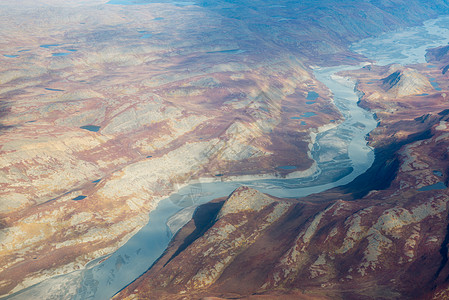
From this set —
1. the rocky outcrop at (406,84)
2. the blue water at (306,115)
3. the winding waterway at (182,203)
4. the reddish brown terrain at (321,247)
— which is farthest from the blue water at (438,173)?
the rocky outcrop at (406,84)

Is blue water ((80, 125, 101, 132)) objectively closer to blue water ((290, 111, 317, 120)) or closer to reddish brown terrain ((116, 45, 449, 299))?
reddish brown terrain ((116, 45, 449, 299))

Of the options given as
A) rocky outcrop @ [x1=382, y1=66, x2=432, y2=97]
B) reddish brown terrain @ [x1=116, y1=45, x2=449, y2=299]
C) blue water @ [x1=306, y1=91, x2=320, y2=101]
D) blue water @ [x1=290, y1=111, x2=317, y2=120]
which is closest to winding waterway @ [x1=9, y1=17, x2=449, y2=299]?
reddish brown terrain @ [x1=116, y1=45, x2=449, y2=299]

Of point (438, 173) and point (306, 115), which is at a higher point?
point (438, 173)

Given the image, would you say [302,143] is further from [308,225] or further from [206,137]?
[308,225]

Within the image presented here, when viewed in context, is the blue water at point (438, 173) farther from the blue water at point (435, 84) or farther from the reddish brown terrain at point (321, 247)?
the blue water at point (435, 84)

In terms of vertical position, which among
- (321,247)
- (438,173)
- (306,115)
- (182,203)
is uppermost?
(438,173)

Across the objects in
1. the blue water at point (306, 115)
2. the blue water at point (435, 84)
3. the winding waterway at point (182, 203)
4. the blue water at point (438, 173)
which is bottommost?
the winding waterway at point (182, 203)

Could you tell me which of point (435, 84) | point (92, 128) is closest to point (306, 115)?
point (92, 128)

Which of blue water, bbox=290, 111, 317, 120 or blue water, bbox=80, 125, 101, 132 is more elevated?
blue water, bbox=80, 125, 101, 132

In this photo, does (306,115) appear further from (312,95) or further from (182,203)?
(182,203)
